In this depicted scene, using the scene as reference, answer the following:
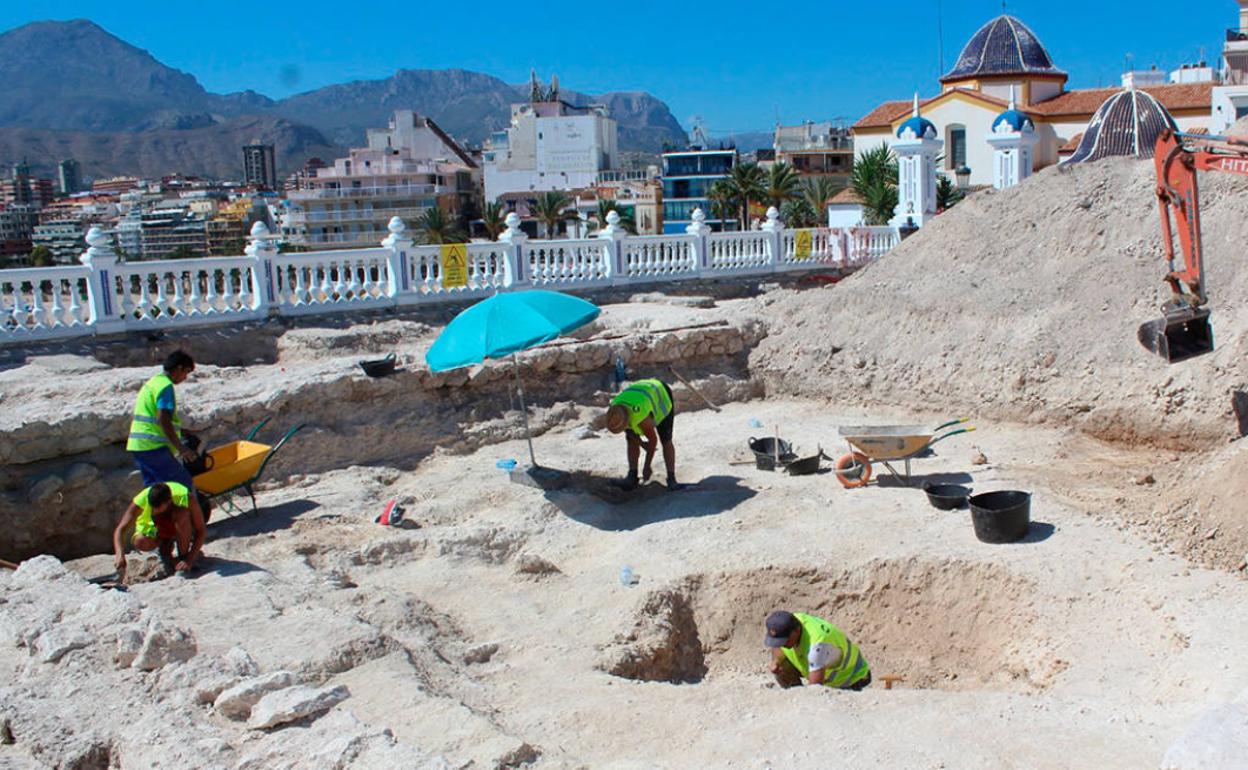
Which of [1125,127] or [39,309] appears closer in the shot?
[39,309]

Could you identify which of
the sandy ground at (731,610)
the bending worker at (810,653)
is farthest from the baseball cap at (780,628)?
the sandy ground at (731,610)

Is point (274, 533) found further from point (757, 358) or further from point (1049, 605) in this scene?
point (757, 358)

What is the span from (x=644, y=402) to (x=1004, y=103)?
44147 millimetres

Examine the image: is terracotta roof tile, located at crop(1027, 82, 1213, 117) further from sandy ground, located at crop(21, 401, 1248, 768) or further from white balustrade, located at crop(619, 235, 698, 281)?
sandy ground, located at crop(21, 401, 1248, 768)

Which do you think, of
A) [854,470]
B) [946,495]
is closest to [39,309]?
[854,470]

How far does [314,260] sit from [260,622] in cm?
863

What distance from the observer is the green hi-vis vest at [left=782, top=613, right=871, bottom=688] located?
243 inches

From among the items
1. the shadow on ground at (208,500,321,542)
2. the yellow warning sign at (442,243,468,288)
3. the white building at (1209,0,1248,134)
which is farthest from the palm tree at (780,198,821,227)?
the shadow on ground at (208,500,321,542)

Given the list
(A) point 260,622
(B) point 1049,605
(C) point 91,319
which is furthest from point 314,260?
(B) point 1049,605

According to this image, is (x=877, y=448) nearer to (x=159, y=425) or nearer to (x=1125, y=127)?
(x=159, y=425)

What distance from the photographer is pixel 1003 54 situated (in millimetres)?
51125

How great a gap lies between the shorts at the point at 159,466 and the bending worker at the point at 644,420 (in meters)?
3.36

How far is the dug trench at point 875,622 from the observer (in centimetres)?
689

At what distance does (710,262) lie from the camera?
18578mm
